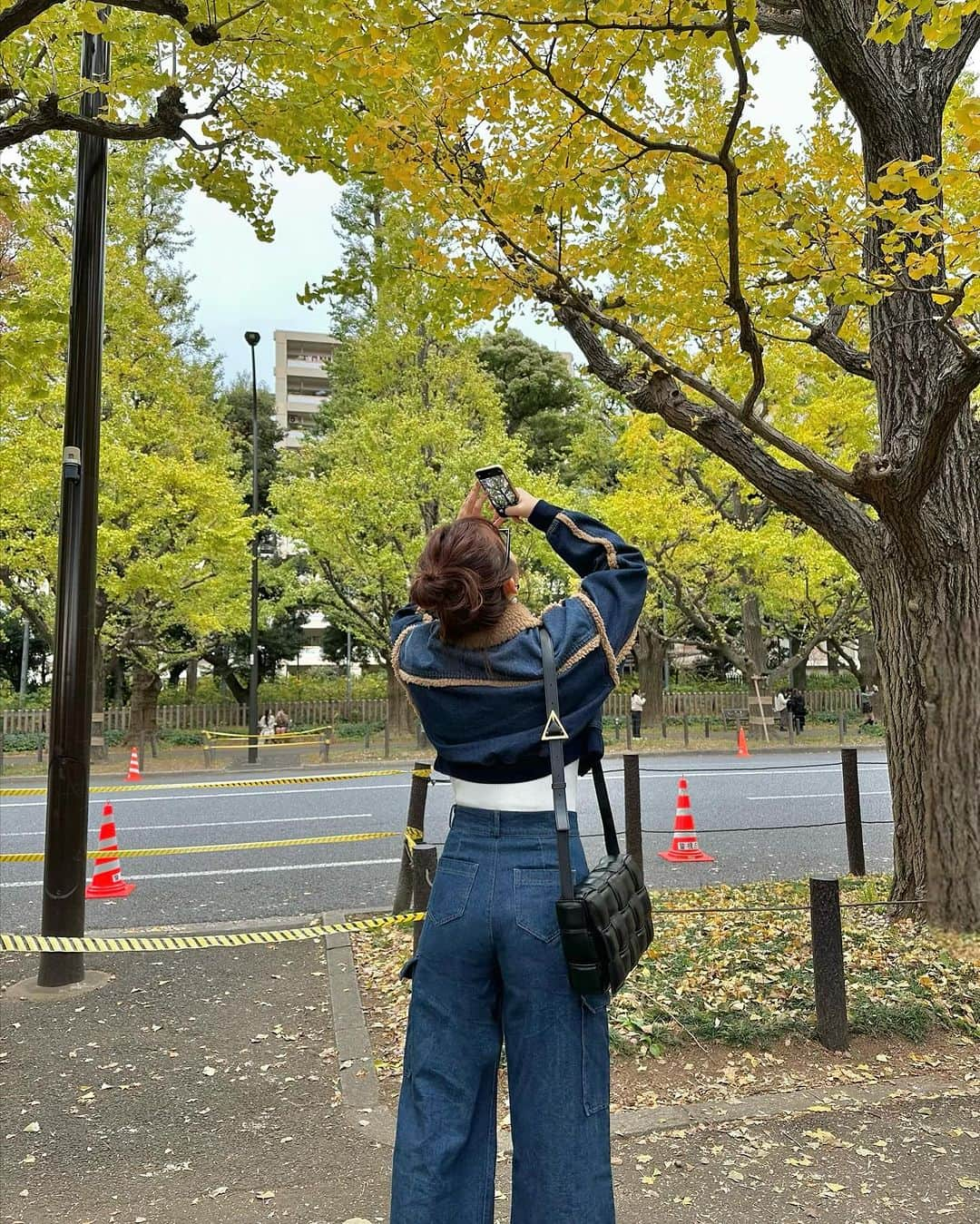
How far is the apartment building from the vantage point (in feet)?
188

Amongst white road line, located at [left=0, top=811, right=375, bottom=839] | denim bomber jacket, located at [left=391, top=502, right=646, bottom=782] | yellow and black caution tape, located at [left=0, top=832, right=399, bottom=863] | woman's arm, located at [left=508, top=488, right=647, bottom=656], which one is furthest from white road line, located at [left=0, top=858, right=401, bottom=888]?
woman's arm, located at [left=508, top=488, right=647, bottom=656]

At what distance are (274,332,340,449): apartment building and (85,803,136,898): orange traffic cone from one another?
166 feet

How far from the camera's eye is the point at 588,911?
1.88m

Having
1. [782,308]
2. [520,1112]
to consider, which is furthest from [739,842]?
[520,1112]

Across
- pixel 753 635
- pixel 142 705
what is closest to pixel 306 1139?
pixel 142 705

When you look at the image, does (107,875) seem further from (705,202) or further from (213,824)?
(705,202)

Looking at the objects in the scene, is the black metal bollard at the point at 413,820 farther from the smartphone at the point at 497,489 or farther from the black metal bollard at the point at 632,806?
the smartphone at the point at 497,489

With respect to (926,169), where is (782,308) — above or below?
below

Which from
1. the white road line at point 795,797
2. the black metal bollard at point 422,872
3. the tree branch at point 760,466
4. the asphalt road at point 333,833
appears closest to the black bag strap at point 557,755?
the black metal bollard at point 422,872

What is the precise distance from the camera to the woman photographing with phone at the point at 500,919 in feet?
6.28

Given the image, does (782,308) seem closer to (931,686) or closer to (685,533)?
(931,686)

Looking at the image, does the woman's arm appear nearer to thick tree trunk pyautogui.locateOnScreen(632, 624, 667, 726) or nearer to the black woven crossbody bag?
the black woven crossbody bag

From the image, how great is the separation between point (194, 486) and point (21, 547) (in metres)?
3.72

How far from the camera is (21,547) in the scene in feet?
59.0
